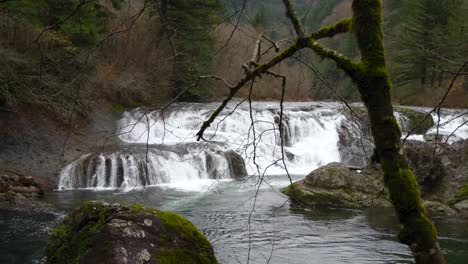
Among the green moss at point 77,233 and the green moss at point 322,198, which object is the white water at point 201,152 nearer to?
the green moss at point 322,198

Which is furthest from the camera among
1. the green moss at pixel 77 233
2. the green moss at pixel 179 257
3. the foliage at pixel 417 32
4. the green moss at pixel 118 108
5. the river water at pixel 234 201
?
the foliage at pixel 417 32

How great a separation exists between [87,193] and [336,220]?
21.9 feet

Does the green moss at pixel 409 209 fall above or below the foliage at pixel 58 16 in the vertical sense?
below

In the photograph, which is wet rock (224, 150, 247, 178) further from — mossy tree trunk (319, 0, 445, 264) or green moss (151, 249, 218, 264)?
mossy tree trunk (319, 0, 445, 264)

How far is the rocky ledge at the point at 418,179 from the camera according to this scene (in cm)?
1084

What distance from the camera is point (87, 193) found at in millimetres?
12625

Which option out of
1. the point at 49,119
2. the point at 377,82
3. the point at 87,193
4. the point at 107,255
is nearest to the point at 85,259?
the point at 107,255

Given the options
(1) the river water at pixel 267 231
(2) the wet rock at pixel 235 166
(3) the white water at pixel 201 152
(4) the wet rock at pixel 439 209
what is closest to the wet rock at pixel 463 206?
(4) the wet rock at pixel 439 209

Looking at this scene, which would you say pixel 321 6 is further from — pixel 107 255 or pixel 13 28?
pixel 13 28

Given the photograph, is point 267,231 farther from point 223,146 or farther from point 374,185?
point 223,146

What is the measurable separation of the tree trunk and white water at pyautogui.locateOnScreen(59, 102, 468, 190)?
267 inches

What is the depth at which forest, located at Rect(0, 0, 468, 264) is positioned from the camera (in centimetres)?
241

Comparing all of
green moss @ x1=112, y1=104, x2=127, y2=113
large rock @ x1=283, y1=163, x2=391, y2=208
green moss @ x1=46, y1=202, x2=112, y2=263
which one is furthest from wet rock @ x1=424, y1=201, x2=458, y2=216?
green moss @ x1=112, y1=104, x2=127, y2=113

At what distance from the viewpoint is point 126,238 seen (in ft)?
16.0
